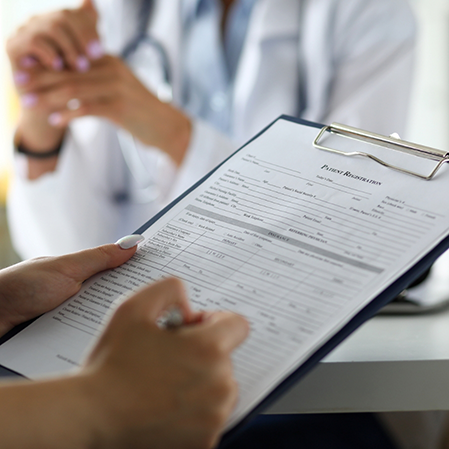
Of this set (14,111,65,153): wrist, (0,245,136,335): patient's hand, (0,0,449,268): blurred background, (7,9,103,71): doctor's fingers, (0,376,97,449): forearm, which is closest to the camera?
(0,376,97,449): forearm

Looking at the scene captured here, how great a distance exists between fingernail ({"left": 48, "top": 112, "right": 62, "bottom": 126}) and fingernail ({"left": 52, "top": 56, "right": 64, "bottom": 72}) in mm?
66

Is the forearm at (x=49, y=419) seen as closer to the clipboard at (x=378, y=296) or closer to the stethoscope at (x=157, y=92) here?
the clipboard at (x=378, y=296)

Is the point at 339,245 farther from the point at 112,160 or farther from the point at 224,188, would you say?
the point at 112,160

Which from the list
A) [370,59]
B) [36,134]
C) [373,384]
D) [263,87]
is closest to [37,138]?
[36,134]

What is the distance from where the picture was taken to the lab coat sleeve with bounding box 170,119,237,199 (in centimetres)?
78

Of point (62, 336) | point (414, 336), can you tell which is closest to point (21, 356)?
point (62, 336)

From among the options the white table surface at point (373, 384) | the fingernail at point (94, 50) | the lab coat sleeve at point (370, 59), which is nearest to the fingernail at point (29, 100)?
the fingernail at point (94, 50)

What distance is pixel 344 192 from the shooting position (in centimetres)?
36

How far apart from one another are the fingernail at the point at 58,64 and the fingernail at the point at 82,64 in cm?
3

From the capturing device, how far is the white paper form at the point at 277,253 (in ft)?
0.98

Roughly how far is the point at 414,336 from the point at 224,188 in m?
0.20

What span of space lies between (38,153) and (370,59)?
56cm

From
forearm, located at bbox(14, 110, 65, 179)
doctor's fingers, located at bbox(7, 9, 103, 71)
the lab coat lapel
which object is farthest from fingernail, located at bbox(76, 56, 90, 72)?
the lab coat lapel

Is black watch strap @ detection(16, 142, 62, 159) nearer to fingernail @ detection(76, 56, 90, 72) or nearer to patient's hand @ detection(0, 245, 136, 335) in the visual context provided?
fingernail @ detection(76, 56, 90, 72)
